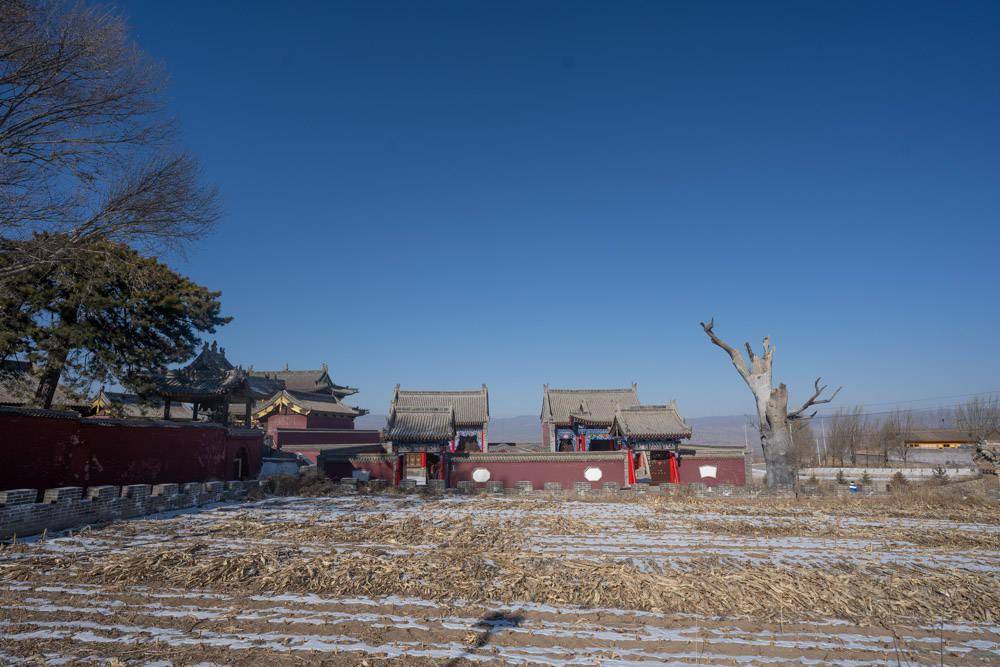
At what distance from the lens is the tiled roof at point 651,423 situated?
23.2 meters

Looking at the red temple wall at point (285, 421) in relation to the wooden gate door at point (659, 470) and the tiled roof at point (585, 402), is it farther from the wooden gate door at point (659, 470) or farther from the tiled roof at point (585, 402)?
the wooden gate door at point (659, 470)

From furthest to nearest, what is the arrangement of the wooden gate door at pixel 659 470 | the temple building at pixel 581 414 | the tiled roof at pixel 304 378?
the tiled roof at pixel 304 378, the temple building at pixel 581 414, the wooden gate door at pixel 659 470

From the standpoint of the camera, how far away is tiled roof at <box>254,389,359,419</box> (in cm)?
3152

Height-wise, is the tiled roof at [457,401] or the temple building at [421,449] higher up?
the tiled roof at [457,401]

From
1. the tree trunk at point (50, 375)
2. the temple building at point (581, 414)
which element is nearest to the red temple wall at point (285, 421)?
the temple building at point (581, 414)

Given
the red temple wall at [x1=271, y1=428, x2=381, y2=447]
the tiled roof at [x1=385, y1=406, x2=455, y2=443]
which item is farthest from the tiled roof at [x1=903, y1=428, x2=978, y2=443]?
the red temple wall at [x1=271, y1=428, x2=381, y2=447]

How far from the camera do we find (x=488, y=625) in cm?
509

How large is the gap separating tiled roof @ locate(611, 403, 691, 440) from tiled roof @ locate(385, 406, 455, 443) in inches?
314

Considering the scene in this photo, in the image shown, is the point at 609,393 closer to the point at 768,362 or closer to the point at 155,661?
the point at 768,362

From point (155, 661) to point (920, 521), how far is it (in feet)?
46.7

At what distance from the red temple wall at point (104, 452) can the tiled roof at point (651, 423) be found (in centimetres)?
1652

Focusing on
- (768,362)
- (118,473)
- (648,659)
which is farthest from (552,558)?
(768,362)

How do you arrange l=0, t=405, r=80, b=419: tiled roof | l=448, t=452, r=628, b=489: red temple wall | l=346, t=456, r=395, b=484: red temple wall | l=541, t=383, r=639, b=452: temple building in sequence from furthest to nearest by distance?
l=541, t=383, r=639, b=452: temple building, l=346, t=456, r=395, b=484: red temple wall, l=448, t=452, r=628, b=489: red temple wall, l=0, t=405, r=80, b=419: tiled roof

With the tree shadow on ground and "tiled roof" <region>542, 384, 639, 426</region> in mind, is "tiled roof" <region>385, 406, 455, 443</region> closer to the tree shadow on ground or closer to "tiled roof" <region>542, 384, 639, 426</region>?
"tiled roof" <region>542, 384, 639, 426</region>
